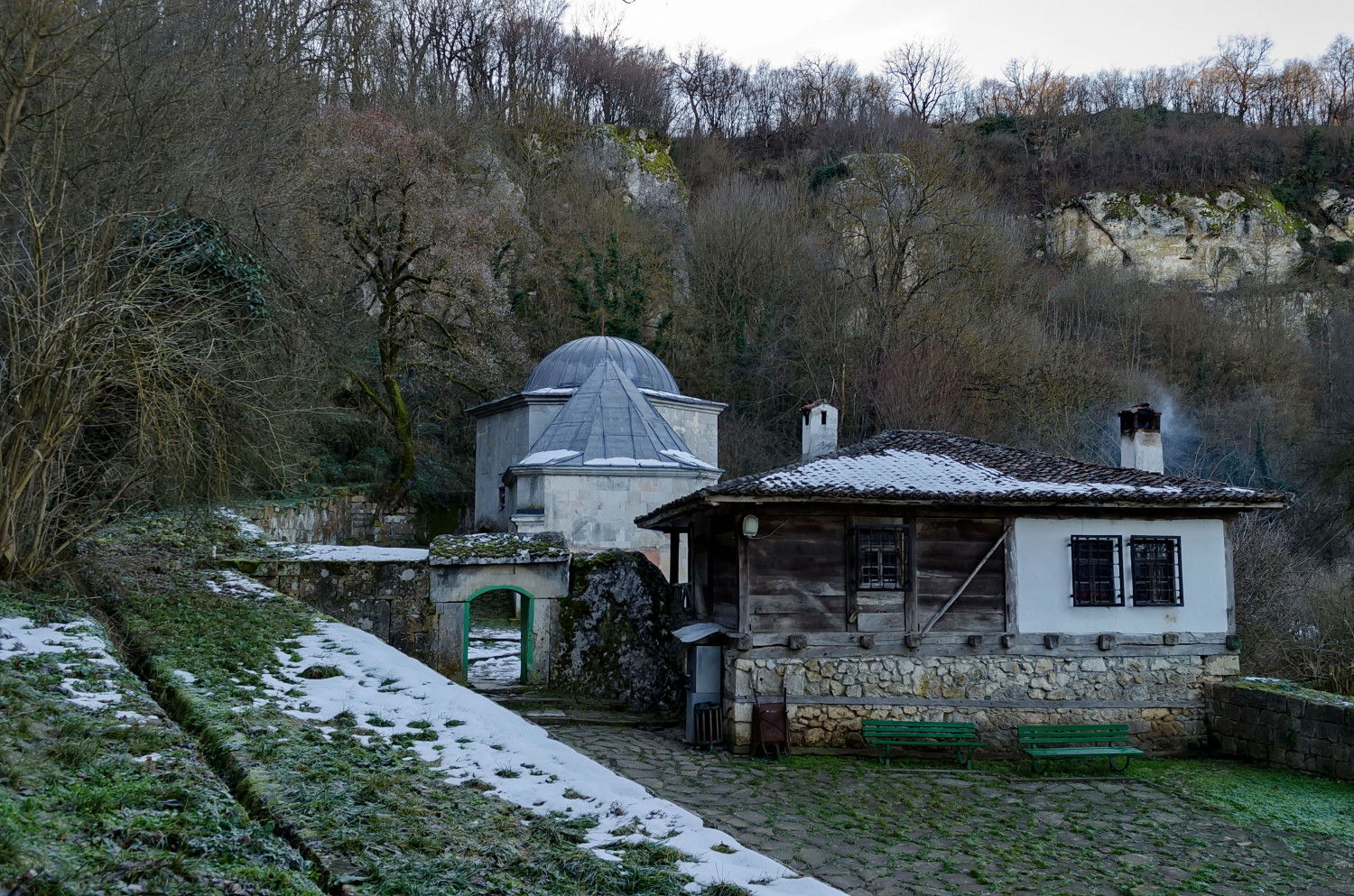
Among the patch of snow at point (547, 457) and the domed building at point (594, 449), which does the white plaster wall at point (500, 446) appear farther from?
the patch of snow at point (547, 457)

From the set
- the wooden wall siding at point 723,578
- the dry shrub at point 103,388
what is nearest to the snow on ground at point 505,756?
the dry shrub at point 103,388

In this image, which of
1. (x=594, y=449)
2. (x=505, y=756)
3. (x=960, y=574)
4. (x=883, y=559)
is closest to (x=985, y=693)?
(x=960, y=574)

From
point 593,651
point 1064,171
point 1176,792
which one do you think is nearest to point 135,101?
point 593,651

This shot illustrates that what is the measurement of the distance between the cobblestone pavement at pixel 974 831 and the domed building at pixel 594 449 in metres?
9.30

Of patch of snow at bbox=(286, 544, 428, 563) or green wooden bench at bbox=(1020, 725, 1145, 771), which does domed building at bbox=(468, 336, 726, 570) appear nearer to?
patch of snow at bbox=(286, 544, 428, 563)

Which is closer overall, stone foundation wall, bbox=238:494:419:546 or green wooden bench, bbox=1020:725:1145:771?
green wooden bench, bbox=1020:725:1145:771

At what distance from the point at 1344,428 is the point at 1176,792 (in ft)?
44.3

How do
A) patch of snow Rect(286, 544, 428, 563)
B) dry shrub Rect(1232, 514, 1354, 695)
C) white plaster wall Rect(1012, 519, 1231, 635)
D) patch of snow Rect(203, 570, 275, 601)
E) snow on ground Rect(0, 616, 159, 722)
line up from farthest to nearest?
dry shrub Rect(1232, 514, 1354, 695), patch of snow Rect(286, 544, 428, 563), white plaster wall Rect(1012, 519, 1231, 635), patch of snow Rect(203, 570, 275, 601), snow on ground Rect(0, 616, 159, 722)

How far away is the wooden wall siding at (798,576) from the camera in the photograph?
37.2 feet

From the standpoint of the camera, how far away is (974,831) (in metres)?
8.16

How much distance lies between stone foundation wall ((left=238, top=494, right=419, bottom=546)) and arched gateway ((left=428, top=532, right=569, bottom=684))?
585cm

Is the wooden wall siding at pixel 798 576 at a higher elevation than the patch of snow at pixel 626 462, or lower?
lower

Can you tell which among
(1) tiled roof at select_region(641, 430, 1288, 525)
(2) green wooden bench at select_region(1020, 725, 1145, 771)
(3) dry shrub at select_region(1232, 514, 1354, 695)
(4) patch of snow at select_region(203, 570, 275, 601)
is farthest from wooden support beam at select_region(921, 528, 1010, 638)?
(4) patch of snow at select_region(203, 570, 275, 601)

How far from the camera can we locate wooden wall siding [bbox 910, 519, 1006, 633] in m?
11.7
